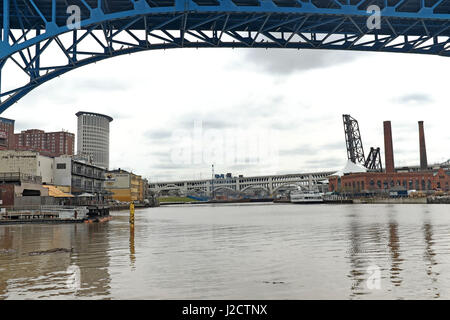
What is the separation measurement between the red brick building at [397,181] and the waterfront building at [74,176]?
343 ft

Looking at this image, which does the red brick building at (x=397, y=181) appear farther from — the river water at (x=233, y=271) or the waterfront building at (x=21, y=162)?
the river water at (x=233, y=271)

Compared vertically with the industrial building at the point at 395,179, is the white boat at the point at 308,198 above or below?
below

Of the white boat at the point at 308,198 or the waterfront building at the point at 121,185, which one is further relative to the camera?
the white boat at the point at 308,198

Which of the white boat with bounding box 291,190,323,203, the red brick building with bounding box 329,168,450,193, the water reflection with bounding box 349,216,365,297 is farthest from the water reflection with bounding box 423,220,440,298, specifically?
the red brick building with bounding box 329,168,450,193

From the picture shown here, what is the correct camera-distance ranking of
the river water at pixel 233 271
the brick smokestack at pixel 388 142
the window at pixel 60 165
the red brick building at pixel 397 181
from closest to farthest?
the river water at pixel 233 271 → the window at pixel 60 165 → the brick smokestack at pixel 388 142 → the red brick building at pixel 397 181

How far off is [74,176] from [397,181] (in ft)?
414

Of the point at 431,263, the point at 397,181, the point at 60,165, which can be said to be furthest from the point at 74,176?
the point at 397,181

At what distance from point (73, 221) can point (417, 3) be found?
3631cm

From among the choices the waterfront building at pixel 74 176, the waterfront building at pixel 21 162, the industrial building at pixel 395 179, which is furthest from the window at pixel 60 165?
Result: the industrial building at pixel 395 179

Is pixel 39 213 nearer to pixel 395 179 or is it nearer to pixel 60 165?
pixel 60 165

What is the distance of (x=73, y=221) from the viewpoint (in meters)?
43.8

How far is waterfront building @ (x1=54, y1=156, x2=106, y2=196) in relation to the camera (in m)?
76.4

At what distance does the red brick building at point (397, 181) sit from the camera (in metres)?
164
